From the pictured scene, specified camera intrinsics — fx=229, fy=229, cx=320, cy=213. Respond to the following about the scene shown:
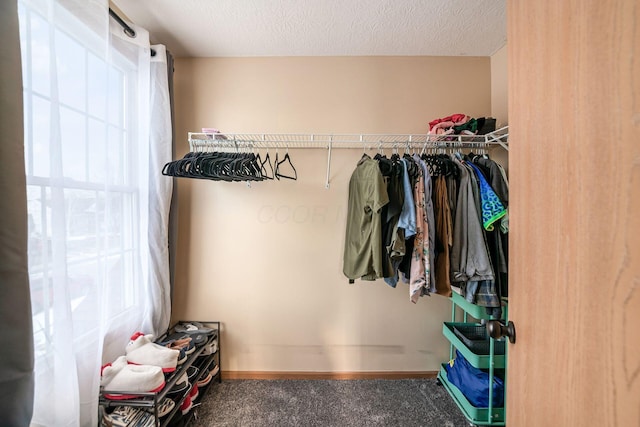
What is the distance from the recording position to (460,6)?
1.37m

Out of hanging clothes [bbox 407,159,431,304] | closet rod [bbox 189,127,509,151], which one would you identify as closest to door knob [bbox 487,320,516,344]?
hanging clothes [bbox 407,159,431,304]

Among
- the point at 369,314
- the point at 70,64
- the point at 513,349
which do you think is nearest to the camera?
the point at 513,349

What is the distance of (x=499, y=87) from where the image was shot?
68.4 inches

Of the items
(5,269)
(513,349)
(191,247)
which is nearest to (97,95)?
(5,269)

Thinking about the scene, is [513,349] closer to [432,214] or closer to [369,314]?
[432,214]

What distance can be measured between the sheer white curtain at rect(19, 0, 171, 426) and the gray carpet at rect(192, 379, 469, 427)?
71cm

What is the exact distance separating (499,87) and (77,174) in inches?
107

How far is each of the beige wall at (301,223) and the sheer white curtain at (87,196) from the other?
0.31 m

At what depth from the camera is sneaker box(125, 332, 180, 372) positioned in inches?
48.9

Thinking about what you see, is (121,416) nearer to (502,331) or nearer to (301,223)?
(301,223)

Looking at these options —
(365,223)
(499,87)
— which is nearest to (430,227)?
(365,223)

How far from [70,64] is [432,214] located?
1.96m

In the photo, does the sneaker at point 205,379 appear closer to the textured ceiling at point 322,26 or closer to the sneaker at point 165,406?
the sneaker at point 165,406

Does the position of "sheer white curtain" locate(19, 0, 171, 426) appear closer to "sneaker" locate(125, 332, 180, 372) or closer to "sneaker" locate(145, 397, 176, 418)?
"sneaker" locate(125, 332, 180, 372)
